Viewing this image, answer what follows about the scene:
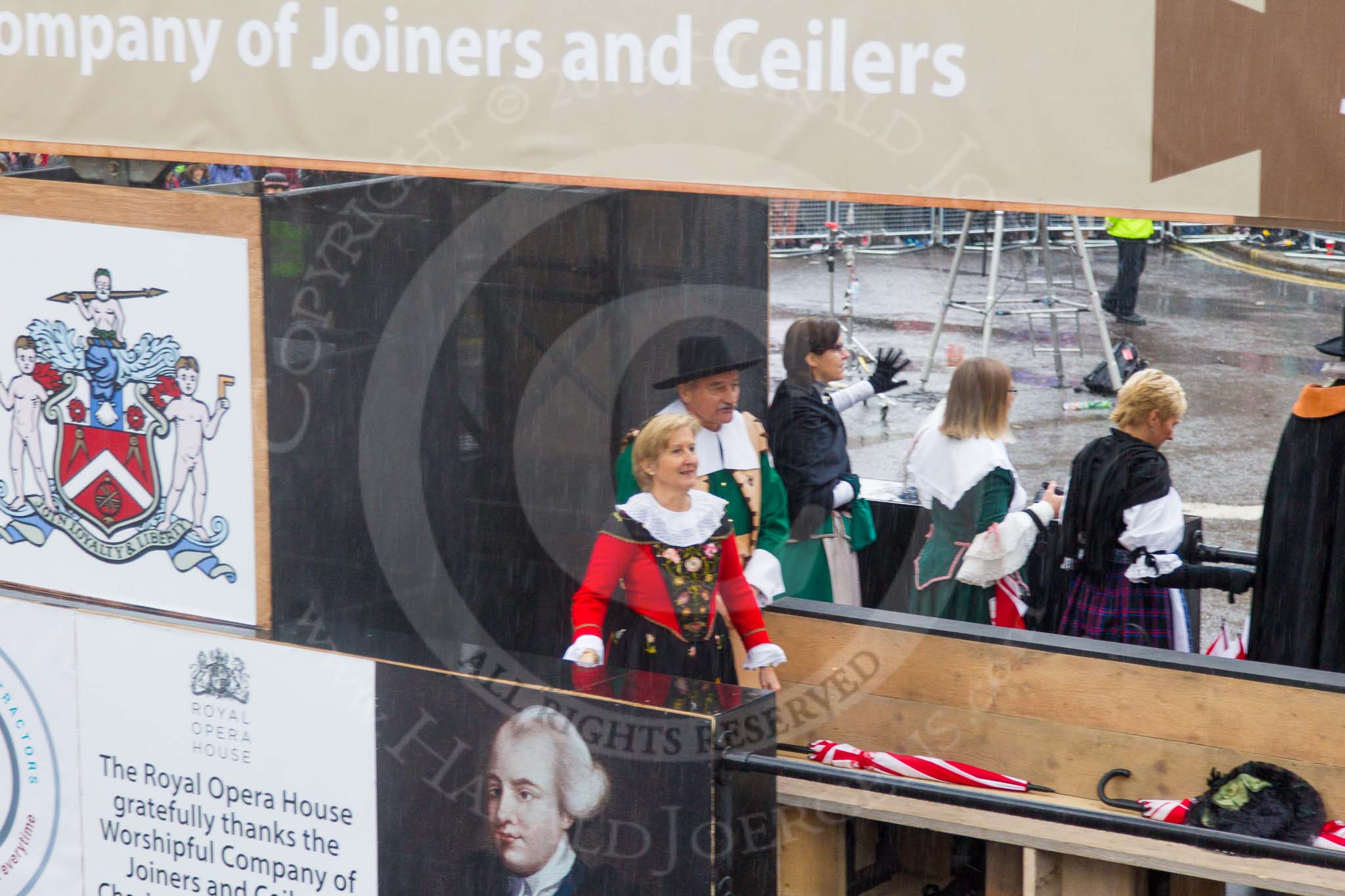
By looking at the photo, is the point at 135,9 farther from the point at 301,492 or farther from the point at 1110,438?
the point at 1110,438

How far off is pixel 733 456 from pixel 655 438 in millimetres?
670

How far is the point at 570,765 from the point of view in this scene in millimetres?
4086

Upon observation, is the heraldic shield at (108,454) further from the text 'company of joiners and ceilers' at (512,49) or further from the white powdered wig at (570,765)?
the white powdered wig at (570,765)

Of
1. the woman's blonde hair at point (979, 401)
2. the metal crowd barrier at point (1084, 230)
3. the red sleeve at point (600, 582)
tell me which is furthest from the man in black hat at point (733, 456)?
the metal crowd barrier at point (1084, 230)

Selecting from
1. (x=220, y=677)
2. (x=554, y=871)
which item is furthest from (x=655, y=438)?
(x=220, y=677)

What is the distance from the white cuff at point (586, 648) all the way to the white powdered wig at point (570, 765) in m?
0.23

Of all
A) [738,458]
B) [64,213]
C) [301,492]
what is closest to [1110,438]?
[738,458]

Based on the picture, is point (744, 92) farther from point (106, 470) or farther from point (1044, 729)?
point (106, 470)

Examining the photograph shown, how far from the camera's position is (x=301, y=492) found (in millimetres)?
4629

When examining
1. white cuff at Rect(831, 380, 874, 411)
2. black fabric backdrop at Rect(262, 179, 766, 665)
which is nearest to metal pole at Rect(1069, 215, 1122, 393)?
white cuff at Rect(831, 380, 874, 411)

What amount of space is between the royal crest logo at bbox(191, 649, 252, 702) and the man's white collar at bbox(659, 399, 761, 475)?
1.54 meters

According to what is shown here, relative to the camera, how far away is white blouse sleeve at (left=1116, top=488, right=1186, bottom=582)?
5309 mm

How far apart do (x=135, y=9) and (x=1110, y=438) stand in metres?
3.35

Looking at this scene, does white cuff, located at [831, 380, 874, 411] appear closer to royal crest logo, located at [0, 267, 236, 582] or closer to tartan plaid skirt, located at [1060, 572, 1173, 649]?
tartan plaid skirt, located at [1060, 572, 1173, 649]
